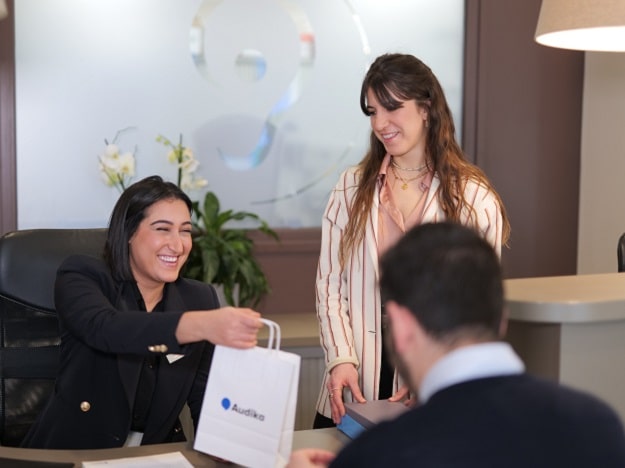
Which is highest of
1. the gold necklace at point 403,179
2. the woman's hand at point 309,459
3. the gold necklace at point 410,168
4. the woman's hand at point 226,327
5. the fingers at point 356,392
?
the gold necklace at point 410,168

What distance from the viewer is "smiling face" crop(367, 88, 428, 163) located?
223cm

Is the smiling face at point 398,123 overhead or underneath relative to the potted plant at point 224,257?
overhead

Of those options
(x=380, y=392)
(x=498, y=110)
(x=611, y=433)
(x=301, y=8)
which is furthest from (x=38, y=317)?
(x=498, y=110)

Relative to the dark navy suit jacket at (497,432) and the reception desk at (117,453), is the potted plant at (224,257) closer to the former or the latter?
the reception desk at (117,453)

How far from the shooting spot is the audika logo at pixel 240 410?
1615 mm

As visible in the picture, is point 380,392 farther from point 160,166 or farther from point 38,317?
point 160,166

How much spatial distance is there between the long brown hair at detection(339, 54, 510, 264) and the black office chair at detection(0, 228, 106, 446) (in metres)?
0.65

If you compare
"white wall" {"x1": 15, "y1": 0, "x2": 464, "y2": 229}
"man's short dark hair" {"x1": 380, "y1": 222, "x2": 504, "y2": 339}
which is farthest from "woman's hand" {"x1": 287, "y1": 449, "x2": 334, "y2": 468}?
"white wall" {"x1": 15, "y1": 0, "x2": 464, "y2": 229}

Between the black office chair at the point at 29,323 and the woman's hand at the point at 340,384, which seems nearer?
the woman's hand at the point at 340,384

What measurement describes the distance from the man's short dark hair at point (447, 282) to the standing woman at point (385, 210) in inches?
40.9

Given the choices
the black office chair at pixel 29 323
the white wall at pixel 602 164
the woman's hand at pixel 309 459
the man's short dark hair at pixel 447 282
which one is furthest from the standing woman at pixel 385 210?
the white wall at pixel 602 164

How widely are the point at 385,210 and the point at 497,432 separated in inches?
50.6

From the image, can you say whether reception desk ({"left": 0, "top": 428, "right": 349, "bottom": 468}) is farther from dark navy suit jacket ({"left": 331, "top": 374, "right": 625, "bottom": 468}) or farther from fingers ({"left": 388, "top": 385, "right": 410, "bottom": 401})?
dark navy suit jacket ({"left": 331, "top": 374, "right": 625, "bottom": 468})

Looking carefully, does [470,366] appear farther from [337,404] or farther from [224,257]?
[224,257]
